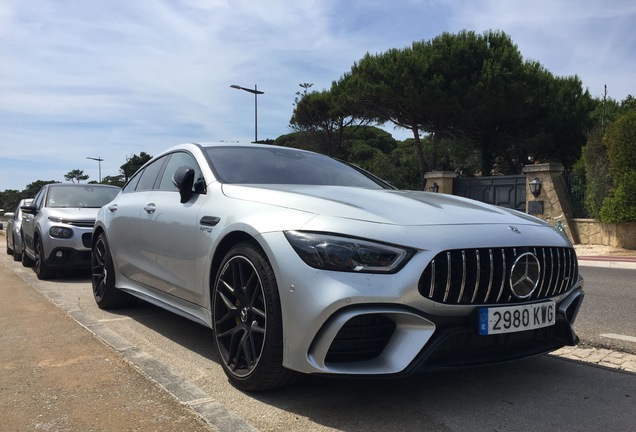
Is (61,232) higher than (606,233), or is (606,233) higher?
(61,232)

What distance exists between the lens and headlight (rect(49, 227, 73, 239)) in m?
7.38

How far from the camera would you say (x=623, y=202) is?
13359mm

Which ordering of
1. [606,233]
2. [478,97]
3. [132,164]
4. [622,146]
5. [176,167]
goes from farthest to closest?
1. [132,164]
2. [478,97]
3. [606,233]
4. [622,146]
5. [176,167]

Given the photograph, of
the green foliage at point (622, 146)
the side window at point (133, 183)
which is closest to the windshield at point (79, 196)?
the side window at point (133, 183)

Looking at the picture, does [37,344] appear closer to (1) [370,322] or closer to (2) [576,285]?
(1) [370,322]

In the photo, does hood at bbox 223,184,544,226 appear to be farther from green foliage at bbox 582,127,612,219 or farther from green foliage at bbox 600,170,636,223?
→ green foliage at bbox 582,127,612,219

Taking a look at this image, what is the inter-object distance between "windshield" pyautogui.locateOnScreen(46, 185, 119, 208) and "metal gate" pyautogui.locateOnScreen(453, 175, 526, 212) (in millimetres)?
12638

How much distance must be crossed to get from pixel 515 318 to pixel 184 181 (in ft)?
7.34

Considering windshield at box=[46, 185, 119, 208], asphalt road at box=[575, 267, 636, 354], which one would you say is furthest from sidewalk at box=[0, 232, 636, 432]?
windshield at box=[46, 185, 119, 208]

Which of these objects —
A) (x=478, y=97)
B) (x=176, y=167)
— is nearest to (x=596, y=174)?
(x=478, y=97)

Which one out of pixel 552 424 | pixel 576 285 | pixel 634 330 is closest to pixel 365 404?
pixel 552 424

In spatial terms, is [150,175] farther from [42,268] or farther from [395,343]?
[42,268]

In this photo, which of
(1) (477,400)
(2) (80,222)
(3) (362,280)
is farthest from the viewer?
(2) (80,222)

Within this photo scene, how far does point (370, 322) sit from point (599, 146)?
14.4m
